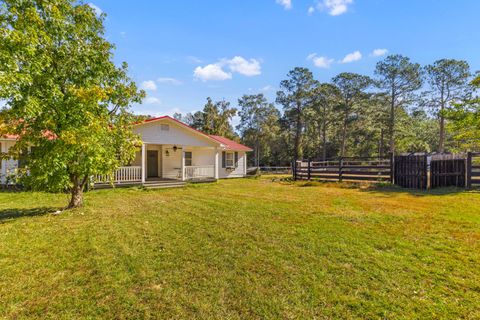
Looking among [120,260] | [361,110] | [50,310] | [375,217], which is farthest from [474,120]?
[361,110]

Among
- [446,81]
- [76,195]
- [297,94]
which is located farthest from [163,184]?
[446,81]

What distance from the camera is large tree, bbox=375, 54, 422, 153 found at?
30234mm

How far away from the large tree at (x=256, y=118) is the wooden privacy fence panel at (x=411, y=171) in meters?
29.4

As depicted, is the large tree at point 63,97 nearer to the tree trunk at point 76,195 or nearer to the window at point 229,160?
the tree trunk at point 76,195

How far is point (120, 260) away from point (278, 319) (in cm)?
261

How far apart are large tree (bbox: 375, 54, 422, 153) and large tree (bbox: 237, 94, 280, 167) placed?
16.3 m

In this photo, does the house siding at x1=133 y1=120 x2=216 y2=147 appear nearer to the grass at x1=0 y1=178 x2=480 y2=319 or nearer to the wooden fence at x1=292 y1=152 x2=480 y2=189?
the grass at x1=0 y1=178 x2=480 y2=319

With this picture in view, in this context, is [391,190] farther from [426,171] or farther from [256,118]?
[256,118]

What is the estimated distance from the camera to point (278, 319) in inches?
93.9

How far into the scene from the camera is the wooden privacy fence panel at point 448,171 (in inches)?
420

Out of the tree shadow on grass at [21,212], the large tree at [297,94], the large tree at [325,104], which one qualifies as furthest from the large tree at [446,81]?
the tree shadow on grass at [21,212]

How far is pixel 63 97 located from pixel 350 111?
36.2 metres

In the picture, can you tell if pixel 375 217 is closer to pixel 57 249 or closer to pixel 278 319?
pixel 278 319

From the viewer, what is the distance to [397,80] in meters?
31.2
